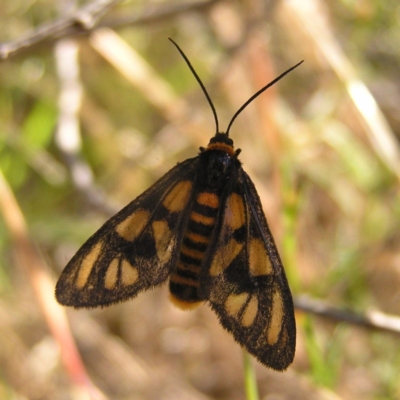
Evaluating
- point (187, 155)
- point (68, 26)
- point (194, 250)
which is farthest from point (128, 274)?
point (187, 155)

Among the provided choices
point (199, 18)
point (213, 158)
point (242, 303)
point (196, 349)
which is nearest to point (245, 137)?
point (199, 18)

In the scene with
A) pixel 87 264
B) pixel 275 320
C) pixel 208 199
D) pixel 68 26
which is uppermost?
pixel 68 26

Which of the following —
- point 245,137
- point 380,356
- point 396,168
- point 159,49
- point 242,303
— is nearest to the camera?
point 242,303

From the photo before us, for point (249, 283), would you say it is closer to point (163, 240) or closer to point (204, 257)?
point (204, 257)

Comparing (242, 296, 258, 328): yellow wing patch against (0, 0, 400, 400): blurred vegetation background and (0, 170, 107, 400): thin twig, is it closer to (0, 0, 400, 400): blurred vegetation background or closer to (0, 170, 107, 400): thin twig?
(0, 0, 400, 400): blurred vegetation background

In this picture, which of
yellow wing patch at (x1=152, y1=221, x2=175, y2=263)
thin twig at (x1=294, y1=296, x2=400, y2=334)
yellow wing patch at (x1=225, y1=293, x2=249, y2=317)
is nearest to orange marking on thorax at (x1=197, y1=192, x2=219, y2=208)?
yellow wing patch at (x1=152, y1=221, x2=175, y2=263)

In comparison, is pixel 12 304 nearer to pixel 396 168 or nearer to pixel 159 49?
pixel 159 49
